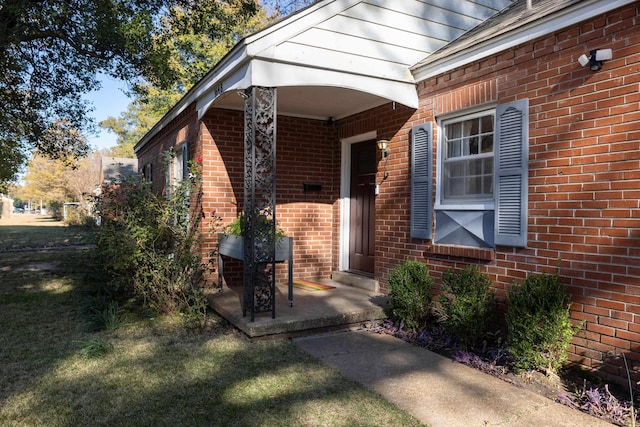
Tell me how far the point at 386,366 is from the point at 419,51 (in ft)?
13.4

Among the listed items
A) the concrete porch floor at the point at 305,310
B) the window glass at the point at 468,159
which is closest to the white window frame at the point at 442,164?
the window glass at the point at 468,159

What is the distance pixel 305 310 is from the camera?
4.99 m

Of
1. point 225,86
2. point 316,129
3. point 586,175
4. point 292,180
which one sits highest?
point 225,86

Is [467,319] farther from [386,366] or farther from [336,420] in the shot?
[336,420]

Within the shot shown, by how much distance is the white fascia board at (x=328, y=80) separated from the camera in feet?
14.9

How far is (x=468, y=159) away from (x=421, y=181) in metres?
0.67

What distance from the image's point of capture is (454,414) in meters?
2.97

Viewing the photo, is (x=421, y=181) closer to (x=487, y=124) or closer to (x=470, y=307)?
(x=487, y=124)

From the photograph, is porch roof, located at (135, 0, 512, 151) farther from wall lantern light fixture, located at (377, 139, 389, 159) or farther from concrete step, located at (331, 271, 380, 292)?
concrete step, located at (331, 271, 380, 292)

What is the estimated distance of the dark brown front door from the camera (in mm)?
6727

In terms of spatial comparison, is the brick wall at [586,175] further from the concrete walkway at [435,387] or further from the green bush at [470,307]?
→ the concrete walkway at [435,387]

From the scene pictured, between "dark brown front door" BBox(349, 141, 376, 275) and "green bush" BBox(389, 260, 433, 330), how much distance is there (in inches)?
73.3

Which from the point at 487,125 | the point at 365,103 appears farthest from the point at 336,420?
the point at 365,103

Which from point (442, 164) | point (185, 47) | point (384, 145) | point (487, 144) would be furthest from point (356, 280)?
point (185, 47)
